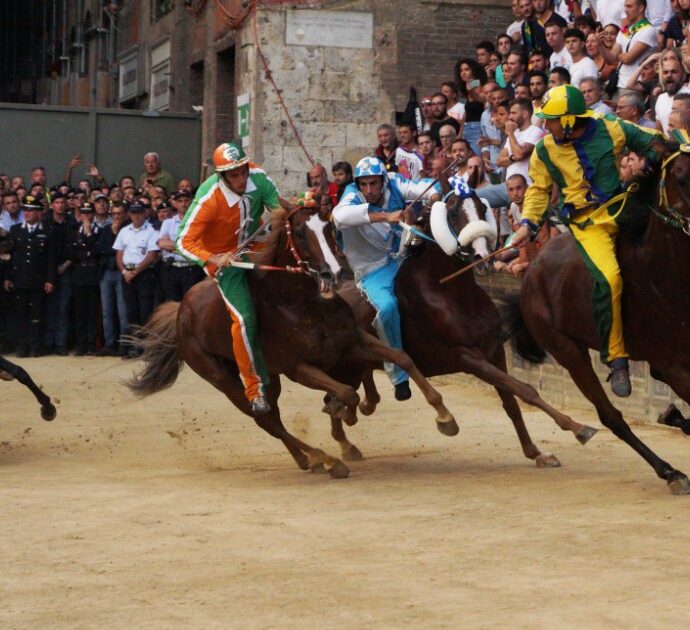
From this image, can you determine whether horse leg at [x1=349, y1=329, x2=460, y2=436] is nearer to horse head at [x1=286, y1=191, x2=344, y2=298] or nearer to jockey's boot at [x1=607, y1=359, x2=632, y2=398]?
horse head at [x1=286, y1=191, x2=344, y2=298]

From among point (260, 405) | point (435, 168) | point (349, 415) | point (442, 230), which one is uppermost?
point (435, 168)

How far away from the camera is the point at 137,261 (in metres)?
18.5

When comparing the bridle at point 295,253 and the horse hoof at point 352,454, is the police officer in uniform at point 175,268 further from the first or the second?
the bridle at point 295,253

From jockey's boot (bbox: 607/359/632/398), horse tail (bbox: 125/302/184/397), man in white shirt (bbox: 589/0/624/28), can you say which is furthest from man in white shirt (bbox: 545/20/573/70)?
jockey's boot (bbox: 607/359/632/398)

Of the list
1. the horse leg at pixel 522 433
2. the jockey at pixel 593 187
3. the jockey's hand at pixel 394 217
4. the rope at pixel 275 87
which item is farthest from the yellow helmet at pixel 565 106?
the rope at pixel 275 87

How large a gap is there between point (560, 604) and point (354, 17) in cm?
1667

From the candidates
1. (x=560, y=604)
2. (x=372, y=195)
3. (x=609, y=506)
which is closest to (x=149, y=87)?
(x=372, y=195)

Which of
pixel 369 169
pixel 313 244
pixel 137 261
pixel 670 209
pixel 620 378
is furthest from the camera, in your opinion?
A: pixel 137 261

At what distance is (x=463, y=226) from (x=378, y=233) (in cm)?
78

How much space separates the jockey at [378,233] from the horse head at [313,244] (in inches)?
16.9

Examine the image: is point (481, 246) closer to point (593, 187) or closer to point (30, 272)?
point (593, 187)

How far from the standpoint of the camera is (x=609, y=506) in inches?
310

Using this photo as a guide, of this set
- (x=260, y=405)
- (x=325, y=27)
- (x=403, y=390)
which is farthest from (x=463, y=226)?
(x=325, y=27)

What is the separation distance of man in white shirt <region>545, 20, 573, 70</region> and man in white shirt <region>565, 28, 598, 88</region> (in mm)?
310
